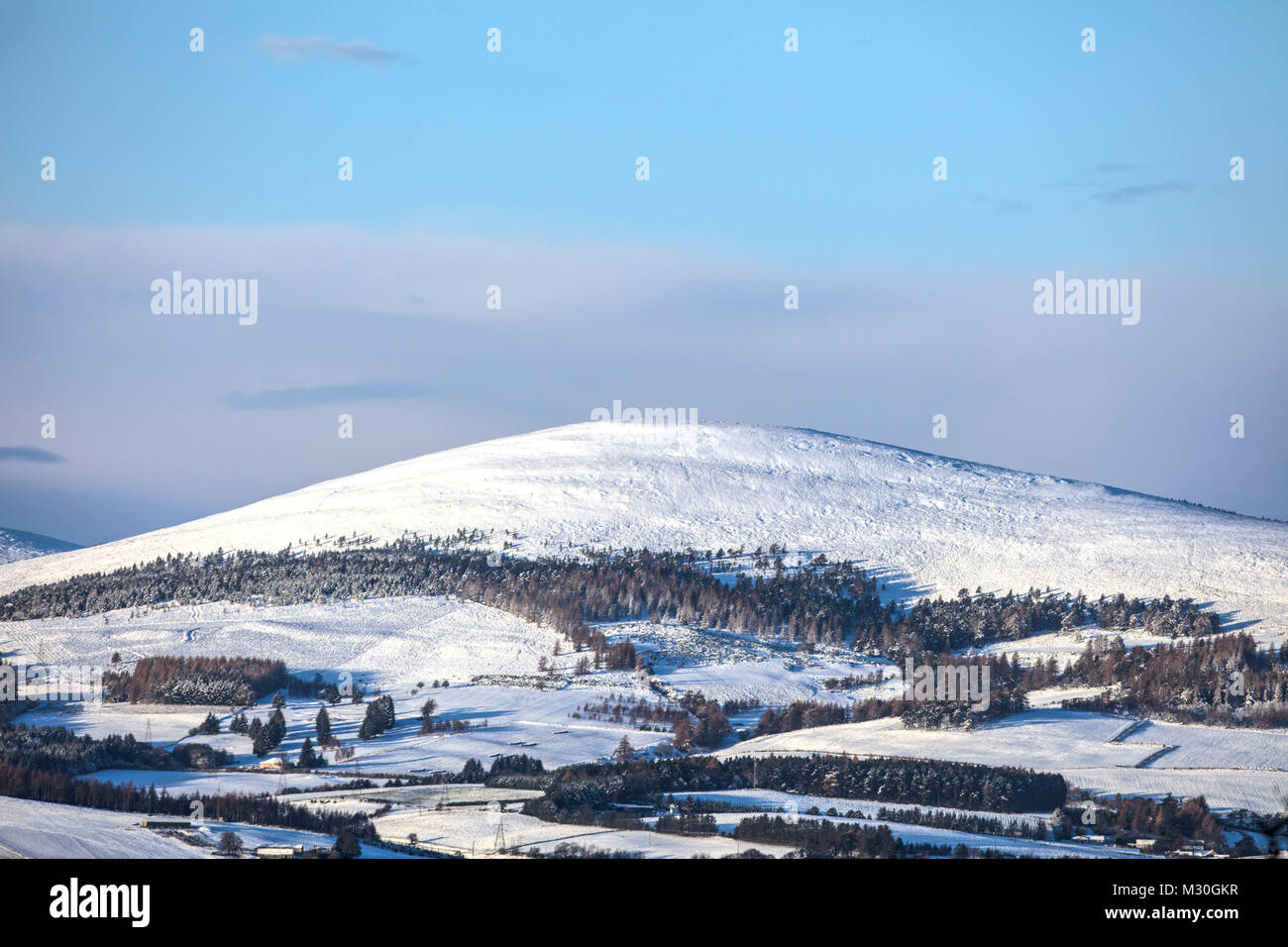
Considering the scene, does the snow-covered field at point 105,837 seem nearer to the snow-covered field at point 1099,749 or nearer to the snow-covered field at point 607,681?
the snow-covered field at point 607,681

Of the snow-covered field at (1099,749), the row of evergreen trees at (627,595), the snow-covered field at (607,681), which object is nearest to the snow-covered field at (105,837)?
the snow-covered field at (607,681)

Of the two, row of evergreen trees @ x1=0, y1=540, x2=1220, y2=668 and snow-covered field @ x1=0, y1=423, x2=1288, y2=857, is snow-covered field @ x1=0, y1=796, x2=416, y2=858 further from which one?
row of evergreen trees @ x1=0, y1=540, x2=1220, y2=668

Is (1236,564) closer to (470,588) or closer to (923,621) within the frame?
(923,621)

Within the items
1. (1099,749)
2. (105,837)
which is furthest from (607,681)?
(105,837)

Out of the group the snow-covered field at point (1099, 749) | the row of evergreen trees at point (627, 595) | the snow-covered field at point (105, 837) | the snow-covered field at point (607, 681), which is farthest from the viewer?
the row of evergreen trees at point (627, 595)

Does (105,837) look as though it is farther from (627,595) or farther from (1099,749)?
(627,595)

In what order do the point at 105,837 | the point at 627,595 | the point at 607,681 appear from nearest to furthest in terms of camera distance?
the point at 105,837 → the point at 607,681 → the point at 627,595

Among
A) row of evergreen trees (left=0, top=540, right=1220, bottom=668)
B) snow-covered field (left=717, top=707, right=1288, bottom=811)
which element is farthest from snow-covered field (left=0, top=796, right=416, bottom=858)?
row of evergreen trees (left=0, top=540, right=1220, bottom=668)

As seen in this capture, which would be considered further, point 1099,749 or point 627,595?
point 627,595
